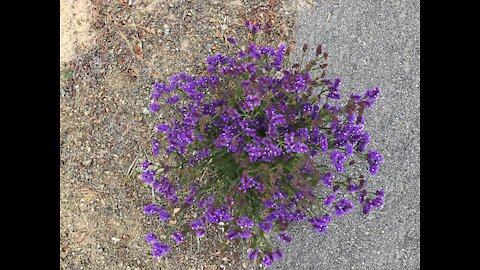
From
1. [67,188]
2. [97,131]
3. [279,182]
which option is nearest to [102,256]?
[67,188]

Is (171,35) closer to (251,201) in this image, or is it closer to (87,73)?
(87,73)

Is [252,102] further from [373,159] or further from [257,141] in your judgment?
A: [373,159]

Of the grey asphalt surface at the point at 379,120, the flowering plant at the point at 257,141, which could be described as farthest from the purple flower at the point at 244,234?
the grey asphalt surface at the point at 379,120

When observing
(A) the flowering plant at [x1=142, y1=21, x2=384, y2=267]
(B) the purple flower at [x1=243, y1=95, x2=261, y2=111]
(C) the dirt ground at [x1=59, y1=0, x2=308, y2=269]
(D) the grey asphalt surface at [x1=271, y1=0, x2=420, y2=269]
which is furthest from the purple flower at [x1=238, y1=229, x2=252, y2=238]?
(C) the dirt ground at [x1=59, y1=0, x2=308, y2=269]

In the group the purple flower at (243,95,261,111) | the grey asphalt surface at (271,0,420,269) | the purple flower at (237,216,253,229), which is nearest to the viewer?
the purple flower at (243,95,261,111)

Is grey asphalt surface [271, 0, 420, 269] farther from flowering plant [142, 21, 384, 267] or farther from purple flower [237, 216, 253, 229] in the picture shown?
purple flower [237, 216, 253, 229]

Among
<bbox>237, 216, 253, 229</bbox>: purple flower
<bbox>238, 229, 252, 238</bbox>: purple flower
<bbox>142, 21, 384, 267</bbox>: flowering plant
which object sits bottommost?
<bbox>238, 229, 252, 238</bbox>: purple flower

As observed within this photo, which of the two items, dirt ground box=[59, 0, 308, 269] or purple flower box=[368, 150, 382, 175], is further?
dirt ground box=[59, 0, 308, 269]
